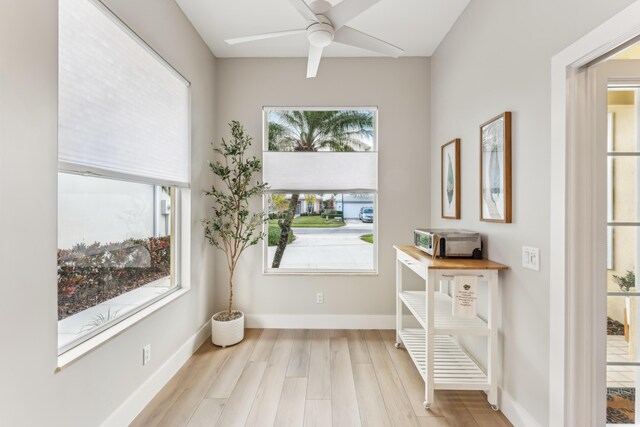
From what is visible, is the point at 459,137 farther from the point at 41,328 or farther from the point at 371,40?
the point at 41,328

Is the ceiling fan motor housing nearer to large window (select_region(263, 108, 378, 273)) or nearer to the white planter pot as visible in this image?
large window (select_region(263, 108, 378, 273))

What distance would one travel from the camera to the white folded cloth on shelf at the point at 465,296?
1.83 metres

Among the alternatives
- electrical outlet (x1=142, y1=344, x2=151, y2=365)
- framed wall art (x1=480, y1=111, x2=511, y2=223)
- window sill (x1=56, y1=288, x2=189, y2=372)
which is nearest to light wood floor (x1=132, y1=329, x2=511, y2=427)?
electrical outlet (x1=142, y1=344, x2=151, y2=365)

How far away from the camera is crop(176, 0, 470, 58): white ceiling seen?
231 cm

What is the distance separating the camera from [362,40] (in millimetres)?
1755

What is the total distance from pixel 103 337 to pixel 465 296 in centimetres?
209

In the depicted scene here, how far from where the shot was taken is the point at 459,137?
2.46 metres

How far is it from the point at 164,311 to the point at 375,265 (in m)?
2.01

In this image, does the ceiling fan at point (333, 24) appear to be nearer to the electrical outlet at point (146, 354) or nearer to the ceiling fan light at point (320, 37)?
the ceiling fan light at point (320, 37)

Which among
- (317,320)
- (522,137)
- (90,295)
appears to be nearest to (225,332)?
(317,320)

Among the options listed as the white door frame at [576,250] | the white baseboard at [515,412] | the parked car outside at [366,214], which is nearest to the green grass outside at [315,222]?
the parked car outside at [366,214]

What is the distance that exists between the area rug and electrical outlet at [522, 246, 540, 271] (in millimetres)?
709

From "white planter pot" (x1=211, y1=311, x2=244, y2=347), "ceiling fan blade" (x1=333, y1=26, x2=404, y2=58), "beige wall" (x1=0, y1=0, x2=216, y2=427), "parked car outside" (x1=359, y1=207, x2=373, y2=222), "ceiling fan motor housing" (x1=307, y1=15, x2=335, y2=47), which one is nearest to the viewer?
"beige wall" (x1=0, y1=0, x2=216, y2=427)

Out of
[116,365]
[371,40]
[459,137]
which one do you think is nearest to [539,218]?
[459,137]
